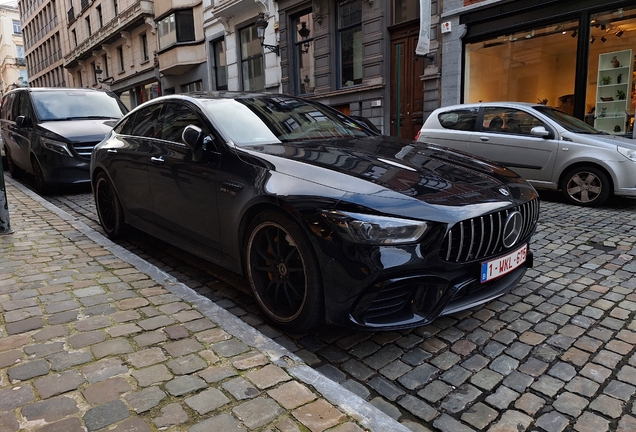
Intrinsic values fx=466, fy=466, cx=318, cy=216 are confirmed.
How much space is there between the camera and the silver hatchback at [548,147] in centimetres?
639

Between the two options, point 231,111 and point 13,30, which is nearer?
point 231,111

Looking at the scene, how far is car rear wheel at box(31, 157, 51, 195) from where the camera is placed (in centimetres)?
777

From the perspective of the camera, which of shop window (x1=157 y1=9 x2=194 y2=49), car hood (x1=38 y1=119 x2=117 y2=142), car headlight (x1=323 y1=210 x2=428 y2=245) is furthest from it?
shop window (x1=157 y1=9 x2=194 y2=49)

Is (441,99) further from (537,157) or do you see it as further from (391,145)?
(391,145)

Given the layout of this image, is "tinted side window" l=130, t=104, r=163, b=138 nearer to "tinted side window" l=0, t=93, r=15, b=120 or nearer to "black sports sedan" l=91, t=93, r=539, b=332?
"black sports sedan" l=91, t=93, r=539, b=332

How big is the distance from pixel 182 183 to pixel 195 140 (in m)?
0.50

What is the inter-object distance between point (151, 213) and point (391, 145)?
2207 mm

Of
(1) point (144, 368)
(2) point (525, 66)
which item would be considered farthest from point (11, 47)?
(1) point (144, 368)

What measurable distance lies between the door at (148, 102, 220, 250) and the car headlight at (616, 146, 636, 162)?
5.70 metres

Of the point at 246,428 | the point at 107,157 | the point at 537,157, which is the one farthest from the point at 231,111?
the point at 537,157

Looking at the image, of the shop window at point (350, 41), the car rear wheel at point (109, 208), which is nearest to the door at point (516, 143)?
the car rear wheel at point (109, 208)

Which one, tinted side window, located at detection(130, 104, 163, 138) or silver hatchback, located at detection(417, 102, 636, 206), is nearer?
tinted side window, located at detection(130, 104, 163, 138)

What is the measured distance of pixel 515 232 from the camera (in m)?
2.89

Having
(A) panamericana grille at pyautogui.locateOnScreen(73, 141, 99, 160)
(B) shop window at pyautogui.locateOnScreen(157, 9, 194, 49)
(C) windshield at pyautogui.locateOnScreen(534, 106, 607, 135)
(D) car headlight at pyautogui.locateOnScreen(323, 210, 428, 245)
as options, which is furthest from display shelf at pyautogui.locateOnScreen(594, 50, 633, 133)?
(B) shop window at pyautogui.locateOnScreen(157, 9, 194, 49)
